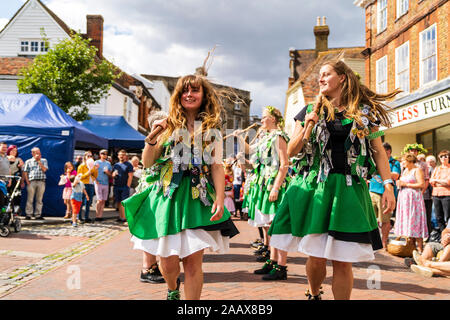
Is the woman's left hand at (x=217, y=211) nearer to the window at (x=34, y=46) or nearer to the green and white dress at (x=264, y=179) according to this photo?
the green and white dress at (x=264, y=179)

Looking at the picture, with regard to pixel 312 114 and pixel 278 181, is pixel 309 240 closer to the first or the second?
pixel 312 114

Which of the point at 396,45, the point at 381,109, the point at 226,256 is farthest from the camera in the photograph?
the point at 396,45

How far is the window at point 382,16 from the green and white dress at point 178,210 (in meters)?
18.1

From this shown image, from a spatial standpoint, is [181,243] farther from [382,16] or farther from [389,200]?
[382,16]

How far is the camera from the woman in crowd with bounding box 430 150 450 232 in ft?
25.6

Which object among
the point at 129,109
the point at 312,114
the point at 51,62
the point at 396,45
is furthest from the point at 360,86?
the point at 129,109

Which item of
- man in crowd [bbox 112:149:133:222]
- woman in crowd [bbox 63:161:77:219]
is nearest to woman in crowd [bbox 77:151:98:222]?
woman in crowd [bbox 63:161:77:219]

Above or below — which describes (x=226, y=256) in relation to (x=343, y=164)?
below

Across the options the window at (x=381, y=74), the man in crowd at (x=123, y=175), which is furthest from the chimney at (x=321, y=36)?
the man in crowd at (x=123, y=175)

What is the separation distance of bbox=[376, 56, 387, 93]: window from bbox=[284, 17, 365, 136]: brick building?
10.1 ft

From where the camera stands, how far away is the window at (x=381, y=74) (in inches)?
714

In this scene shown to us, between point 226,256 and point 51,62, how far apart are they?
48.9 ft
